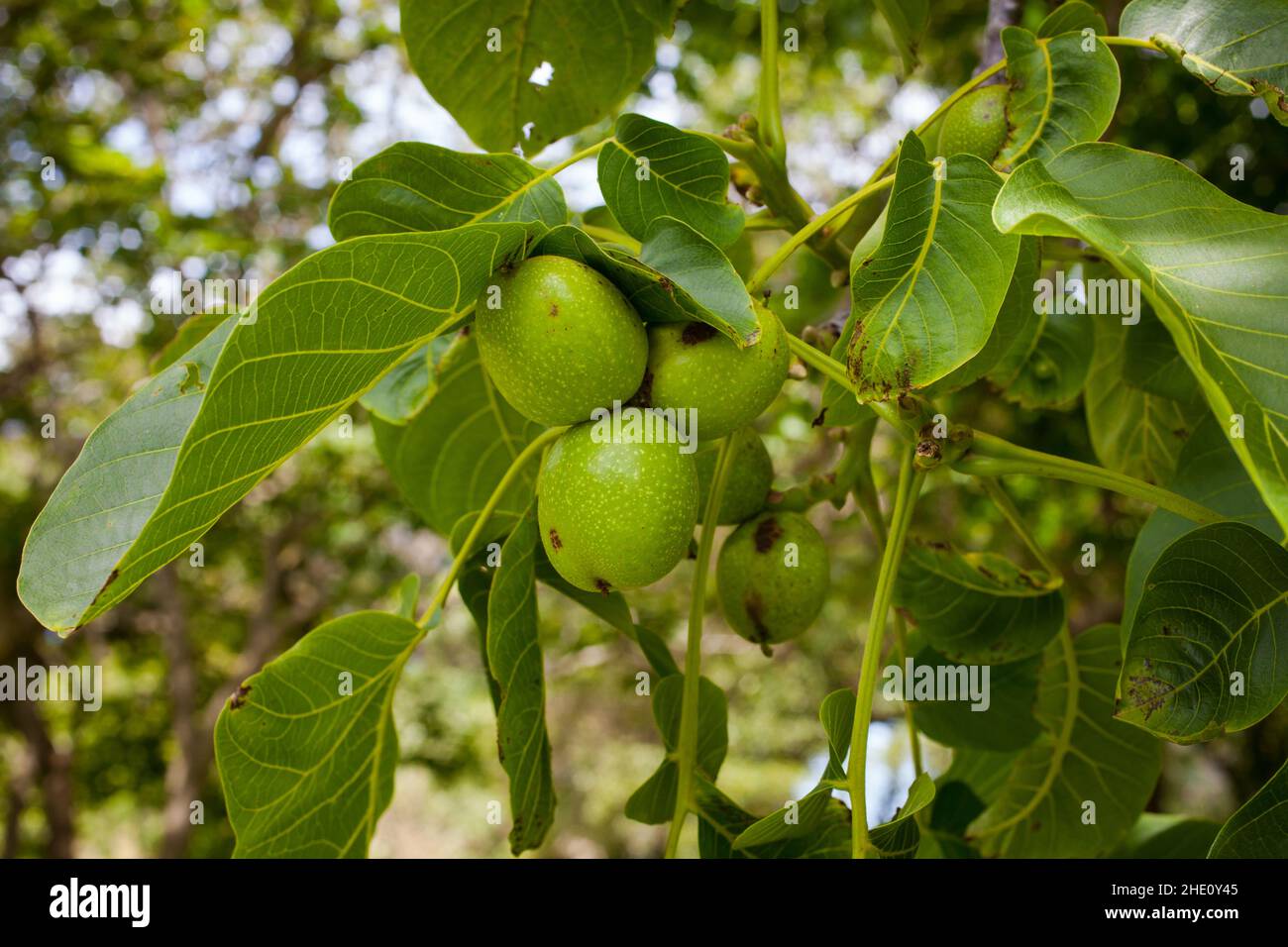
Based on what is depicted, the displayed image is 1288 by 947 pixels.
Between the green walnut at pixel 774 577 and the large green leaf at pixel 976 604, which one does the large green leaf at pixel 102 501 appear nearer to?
the green walnut at pixel 774 577

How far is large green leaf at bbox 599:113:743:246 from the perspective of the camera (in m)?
0.78

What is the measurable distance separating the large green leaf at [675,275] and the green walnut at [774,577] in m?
0.28

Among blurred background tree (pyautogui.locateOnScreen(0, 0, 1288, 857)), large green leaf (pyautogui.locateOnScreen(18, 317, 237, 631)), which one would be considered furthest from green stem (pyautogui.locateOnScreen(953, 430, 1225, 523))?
blurred background tree (pyautogui.locateOnScreen(0, 0, 1288, 857))

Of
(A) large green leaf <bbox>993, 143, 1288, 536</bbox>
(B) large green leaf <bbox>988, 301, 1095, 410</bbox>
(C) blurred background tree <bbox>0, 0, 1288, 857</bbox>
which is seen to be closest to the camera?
(A) large green leaf <bbox>993, 143, 1288, 536</bbox>

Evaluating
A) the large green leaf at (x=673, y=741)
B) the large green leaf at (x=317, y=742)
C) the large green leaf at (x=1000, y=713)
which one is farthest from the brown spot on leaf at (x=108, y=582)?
the large green leaf at (x=1000, y=713)

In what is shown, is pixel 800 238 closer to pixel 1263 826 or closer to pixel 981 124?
pixel 981 124

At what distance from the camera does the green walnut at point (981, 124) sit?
2.90ft

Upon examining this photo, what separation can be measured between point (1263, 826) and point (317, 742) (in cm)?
76

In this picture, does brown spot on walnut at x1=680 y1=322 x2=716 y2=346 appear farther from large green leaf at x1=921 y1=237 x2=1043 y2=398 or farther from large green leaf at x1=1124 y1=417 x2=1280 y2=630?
large green leaf at x1=1124 y1=417 x2=1280 y2=630

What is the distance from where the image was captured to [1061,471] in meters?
0.80

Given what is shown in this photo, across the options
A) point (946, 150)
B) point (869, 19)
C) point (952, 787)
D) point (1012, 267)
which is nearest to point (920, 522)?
point (869, 19)

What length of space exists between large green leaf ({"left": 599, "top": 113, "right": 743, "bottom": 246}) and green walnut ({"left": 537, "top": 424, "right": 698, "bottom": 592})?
0.19 meters

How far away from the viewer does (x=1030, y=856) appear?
47.3 inches
